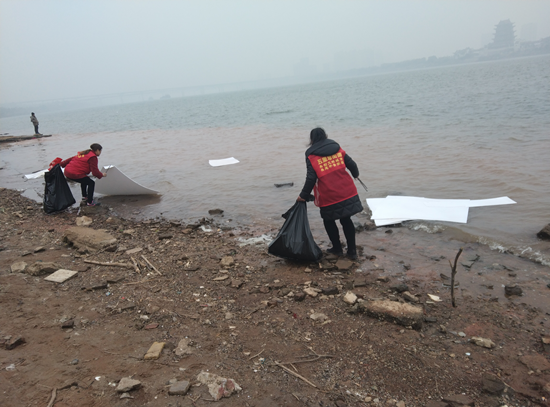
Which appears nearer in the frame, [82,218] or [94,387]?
[94,387]

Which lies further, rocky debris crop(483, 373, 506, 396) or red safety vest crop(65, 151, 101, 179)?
red safety vest crop(65, 151, 101, 179)

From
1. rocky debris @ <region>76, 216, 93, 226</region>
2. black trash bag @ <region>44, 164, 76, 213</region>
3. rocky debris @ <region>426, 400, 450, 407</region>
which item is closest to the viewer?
rocky debris @ <region>426, 400, 450, 407</region>

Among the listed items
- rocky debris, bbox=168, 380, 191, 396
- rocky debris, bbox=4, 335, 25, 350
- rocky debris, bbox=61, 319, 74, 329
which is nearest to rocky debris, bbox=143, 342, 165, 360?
rocky debris, bbox=168, 380, 191, 396

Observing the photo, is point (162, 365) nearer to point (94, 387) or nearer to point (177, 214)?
point (94, 387)

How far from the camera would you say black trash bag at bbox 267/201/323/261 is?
4.04 m

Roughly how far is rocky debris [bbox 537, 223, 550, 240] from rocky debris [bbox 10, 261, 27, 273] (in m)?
6.26

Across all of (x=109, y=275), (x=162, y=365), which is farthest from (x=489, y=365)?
(x=109, y=275)

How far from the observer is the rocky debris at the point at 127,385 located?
2.18 m

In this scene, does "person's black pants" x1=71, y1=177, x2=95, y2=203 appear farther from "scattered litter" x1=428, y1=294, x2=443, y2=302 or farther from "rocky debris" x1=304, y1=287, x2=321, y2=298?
"scattered litter" x1=428, y1=294, x2=443, y2=302

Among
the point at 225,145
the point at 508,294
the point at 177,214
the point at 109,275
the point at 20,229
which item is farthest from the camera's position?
the point at 225,145

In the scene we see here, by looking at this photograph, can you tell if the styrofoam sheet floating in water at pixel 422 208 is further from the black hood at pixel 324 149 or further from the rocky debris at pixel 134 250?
the rocky debris at pixel 134 250

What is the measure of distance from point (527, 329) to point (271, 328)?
6.78ft

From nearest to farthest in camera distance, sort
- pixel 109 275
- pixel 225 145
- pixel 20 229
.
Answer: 1. pixel 109 275
2. pixel 20 229
3. pixel 225 145

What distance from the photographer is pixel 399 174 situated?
851 centimetres
